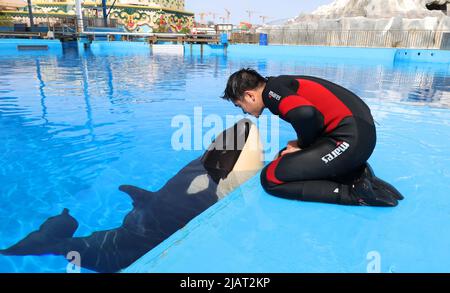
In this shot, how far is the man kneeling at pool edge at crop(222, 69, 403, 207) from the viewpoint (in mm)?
2270

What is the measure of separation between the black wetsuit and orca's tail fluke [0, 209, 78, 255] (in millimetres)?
1902

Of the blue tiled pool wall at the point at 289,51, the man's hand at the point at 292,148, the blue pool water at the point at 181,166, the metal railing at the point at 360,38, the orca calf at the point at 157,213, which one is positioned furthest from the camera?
the metal railing at the point at 360,38

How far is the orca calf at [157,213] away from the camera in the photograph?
2.79 meters

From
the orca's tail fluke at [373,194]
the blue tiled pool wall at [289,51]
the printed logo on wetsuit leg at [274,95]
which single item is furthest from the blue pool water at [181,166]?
the blue tiled pool wall at [289,51]

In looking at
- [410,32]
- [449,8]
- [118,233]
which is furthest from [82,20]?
[449,8]

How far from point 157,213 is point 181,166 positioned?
132 centimetres

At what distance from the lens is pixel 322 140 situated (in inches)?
93.4

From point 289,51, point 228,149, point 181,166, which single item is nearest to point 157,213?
point 228,149

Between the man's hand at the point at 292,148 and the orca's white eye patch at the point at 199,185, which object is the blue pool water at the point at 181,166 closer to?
the man's hand at the point at 292,148

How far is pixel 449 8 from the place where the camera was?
33031 millimetres

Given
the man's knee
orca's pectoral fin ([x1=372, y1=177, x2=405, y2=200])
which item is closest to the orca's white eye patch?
the man's knee

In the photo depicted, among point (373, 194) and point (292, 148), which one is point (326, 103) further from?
point (373, 194)
